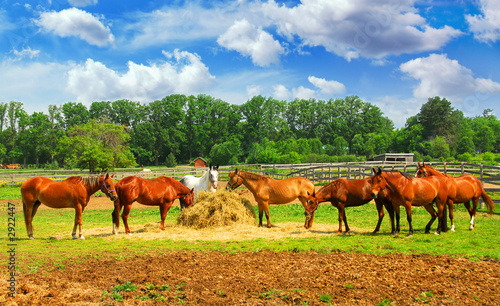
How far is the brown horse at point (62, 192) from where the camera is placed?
9.76 metres

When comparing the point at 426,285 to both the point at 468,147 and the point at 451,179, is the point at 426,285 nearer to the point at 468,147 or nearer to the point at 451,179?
the point at 451,179

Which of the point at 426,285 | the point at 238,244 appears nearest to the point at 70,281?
the point at 238,244

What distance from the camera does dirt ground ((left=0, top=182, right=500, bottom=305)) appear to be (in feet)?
17.3

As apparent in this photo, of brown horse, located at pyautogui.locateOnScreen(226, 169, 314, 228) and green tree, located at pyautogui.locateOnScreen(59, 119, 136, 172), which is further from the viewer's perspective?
green tree, located at pyautogui.locateOnScreen(59, 119, 136, 172)

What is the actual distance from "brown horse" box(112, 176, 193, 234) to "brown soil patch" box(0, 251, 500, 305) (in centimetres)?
301

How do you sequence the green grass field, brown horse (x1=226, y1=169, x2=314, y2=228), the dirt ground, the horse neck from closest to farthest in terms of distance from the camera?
1. the dirt ground
2. the green grass field
3. brown horse (x1=226, y1=169, x2=314, y2=228)
4. the horse neck

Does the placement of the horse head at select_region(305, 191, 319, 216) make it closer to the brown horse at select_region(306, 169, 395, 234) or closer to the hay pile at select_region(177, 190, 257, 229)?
the brown horse at select_region(306, 169, 395, 234)

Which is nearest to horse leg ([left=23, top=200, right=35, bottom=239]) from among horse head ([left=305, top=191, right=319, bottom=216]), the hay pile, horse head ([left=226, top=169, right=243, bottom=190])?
the hay pile

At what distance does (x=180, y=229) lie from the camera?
10.8 metres

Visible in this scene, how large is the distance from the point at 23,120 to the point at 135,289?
84.2m

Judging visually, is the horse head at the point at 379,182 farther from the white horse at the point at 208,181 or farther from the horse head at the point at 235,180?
the white horse at the point at 208,181

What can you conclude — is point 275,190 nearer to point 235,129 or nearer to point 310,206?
point 310,206

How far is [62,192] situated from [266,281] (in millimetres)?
6774

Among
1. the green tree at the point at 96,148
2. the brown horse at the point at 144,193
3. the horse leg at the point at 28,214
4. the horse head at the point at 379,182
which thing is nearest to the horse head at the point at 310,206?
the horse head at the point at 379,182
